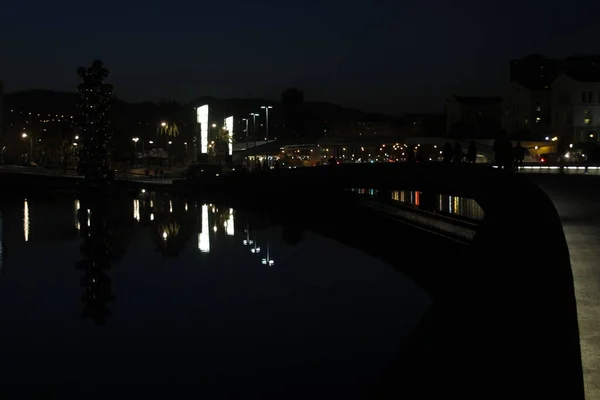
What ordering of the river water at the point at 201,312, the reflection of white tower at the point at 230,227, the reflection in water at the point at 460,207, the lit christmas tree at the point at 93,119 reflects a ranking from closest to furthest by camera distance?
the river water at the point at 201,312
the reflection of white tower at the point at 230,227
the reflection in water at the point at 460,207
the lit christmas tree at the point at 93,119

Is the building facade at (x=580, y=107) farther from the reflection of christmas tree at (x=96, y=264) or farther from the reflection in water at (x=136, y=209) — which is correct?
the reflection of christmas tree at (x=96, y=264)

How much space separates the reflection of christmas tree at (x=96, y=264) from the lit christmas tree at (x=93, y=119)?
14.8 m

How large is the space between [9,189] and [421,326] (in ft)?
206

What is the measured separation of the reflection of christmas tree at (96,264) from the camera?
55.7 ft

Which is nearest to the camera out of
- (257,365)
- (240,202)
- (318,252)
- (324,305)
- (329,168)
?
(257,365)

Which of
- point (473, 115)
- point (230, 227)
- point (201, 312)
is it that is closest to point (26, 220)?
point (230, 227)

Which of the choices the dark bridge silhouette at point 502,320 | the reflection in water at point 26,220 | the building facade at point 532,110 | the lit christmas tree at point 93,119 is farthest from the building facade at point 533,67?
the dark bridge silhouette at point 502,320

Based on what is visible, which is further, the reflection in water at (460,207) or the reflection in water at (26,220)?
the reflection in water at (460,207)

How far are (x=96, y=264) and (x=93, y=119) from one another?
115ft

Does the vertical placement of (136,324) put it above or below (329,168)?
below

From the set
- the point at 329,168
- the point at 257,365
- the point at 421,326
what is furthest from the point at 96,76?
the point at 421,326

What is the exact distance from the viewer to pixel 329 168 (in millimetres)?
49125

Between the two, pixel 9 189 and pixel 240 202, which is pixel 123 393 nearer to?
pixel 240 202

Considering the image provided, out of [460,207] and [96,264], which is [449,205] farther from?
[96,264]
